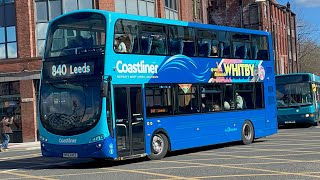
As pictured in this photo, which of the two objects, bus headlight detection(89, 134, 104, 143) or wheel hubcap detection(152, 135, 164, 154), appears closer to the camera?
bus headlight detection(89, 134, 104, 143)

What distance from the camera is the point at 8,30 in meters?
33.2

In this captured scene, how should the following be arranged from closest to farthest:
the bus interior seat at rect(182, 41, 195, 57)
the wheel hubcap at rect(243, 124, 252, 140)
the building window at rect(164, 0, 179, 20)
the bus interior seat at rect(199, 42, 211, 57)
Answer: the bus interior seat at rect(182, 41, 195, 57) < the bus interior seat at rect(199, 42, 211, 57) < the wheel hubcap at rect(243, 124, 252, 140) < the building window at rect(164, 0, 179, 20)

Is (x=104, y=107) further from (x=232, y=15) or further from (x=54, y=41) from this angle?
(x=232, y=15)

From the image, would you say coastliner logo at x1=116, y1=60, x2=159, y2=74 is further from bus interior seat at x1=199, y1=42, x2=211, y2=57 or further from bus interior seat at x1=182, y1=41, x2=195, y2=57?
bus interior seat at x1=199, y1=42, x2=211, y2=57

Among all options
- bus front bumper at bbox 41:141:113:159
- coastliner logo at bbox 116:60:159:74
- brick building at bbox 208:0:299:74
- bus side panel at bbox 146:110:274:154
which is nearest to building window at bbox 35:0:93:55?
bus side panel at bbox 146:110:274:154

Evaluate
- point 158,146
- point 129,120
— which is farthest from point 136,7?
point 129,120

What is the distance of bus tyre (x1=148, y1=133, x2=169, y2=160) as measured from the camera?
15.3m

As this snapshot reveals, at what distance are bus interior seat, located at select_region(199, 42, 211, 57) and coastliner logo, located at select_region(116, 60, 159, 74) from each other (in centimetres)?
234

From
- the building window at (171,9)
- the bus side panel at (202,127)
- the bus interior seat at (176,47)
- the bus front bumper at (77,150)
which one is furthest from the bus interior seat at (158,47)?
the building window at (171,9)

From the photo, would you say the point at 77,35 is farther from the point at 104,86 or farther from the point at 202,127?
the point at 202,127

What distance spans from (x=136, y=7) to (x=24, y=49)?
304 inches

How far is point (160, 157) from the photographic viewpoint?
50.9 feet

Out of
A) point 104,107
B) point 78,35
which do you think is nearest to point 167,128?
point 104,107

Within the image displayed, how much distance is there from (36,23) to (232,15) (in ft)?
112
